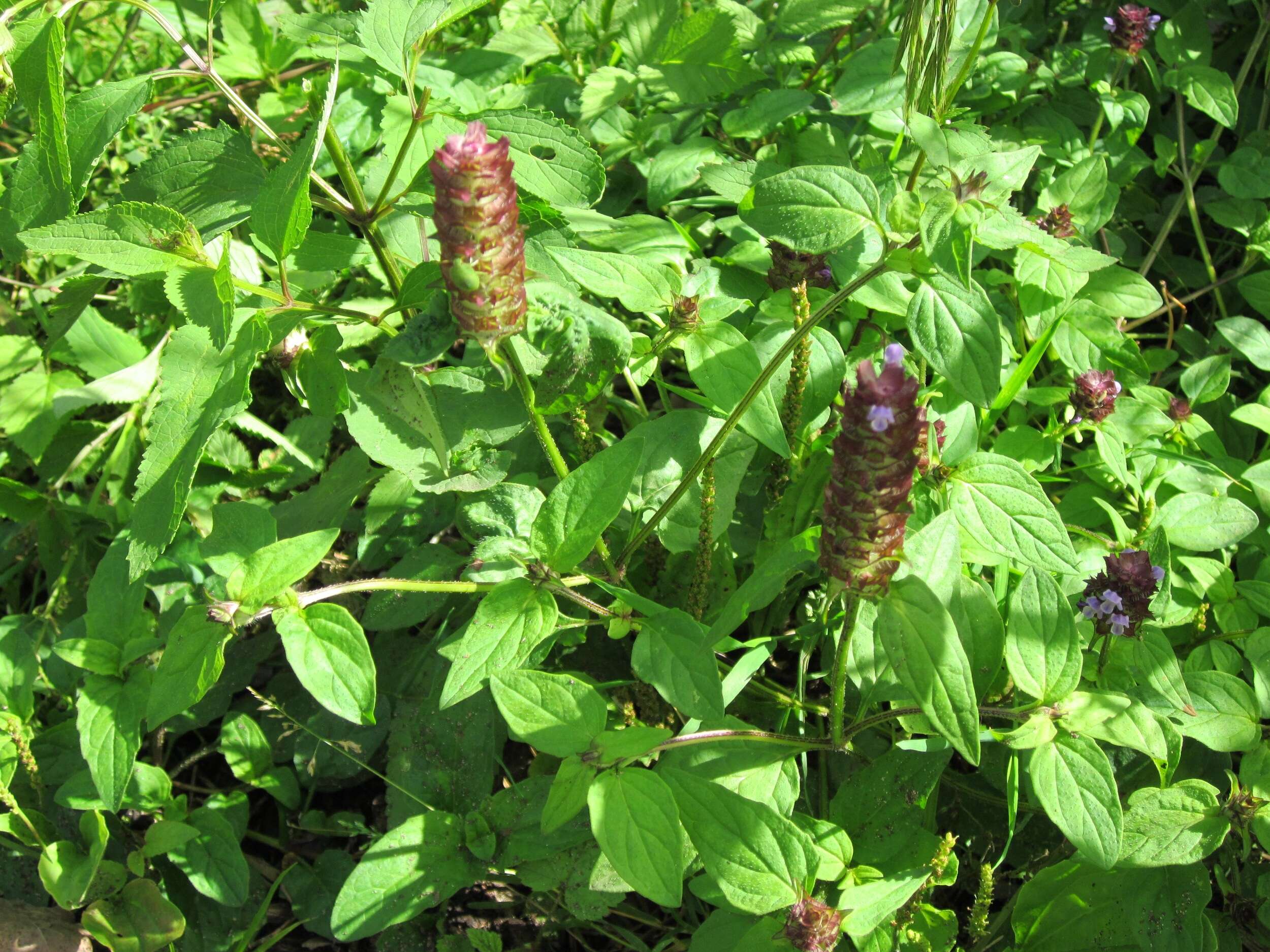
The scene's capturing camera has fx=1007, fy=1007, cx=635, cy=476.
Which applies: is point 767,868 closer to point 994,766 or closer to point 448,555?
point 994,766

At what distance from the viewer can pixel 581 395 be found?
5.75ft

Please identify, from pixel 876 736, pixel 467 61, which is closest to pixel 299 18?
pixel 467 61

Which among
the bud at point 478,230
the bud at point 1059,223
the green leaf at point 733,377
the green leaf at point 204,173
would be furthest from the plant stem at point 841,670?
the green leaf at point 204,173

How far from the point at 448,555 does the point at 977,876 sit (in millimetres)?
1363

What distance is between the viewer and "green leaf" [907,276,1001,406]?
1.68m

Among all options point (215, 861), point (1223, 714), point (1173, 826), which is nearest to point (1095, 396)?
point (1223, 714)

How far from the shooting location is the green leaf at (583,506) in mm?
1689

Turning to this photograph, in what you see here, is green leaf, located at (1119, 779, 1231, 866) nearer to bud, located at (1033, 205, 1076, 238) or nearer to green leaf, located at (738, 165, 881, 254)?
green leaf, located at (738, 165, 881, 254)

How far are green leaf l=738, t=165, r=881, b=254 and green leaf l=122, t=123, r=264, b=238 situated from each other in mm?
957

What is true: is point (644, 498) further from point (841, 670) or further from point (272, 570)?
point (272, 570)

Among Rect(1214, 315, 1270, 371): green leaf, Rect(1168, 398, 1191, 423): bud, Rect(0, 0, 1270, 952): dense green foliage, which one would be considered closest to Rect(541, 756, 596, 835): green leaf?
Rect(0, 0, 1270, 952): dense green foliage

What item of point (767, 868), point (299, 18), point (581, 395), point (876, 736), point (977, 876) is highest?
point (299, 18)

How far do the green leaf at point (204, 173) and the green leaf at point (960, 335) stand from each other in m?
1.26

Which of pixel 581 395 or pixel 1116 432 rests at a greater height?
pixel 581 395
